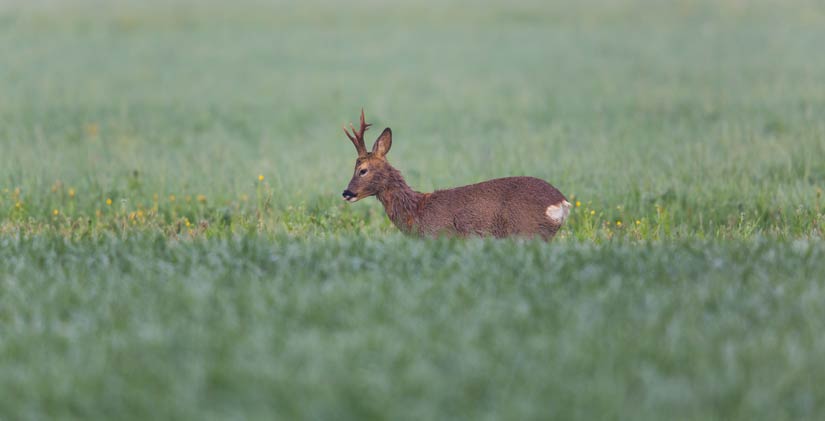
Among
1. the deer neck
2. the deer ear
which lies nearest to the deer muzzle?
the deer neck

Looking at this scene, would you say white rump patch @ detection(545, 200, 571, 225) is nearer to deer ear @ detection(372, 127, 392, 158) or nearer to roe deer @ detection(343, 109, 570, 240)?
roe deer @ detection(343, 109, 570, 240)

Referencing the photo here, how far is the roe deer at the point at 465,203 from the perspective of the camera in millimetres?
8438

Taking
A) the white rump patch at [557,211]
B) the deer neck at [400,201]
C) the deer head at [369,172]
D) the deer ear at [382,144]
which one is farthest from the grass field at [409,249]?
the deer ear at [382,144]

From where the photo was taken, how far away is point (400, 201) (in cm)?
902

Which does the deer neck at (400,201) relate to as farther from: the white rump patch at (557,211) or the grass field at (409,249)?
the white rump patch at (557,211)

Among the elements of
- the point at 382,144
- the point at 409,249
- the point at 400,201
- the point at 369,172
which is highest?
the point at 382,144

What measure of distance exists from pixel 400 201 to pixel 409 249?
113 centimetres

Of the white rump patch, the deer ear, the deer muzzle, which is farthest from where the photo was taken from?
the deer ear

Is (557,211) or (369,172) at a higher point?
(369,172)

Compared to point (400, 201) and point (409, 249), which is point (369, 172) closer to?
point (400, 201)

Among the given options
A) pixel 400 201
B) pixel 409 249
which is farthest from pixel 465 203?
pixel 409 249

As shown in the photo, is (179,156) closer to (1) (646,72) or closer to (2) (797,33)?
(1) (646,72)

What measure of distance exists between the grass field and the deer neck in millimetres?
422

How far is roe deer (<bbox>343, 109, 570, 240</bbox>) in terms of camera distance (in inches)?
332
